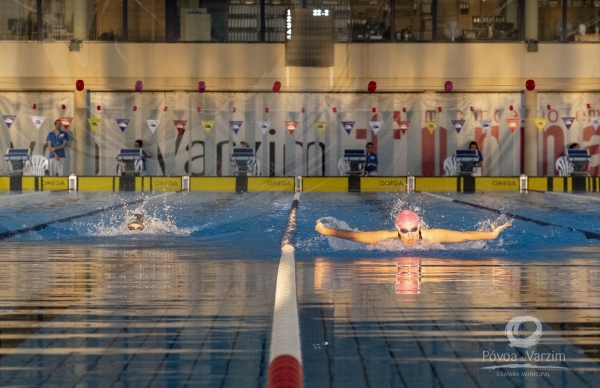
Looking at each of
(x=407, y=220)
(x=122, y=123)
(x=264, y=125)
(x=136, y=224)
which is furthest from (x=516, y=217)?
(x=122, y=123)

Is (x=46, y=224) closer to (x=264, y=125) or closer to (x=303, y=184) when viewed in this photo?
(x=303, y=184)

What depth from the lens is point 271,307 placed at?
464 centimetres

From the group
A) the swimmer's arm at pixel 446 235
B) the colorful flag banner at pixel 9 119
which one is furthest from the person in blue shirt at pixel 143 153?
the swimmer's arm at pixel 446 235

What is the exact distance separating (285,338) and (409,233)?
14.1 feet

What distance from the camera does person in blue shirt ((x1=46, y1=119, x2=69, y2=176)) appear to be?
2186 cm

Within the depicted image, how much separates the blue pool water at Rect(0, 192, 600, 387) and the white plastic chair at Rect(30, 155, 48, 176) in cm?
1281

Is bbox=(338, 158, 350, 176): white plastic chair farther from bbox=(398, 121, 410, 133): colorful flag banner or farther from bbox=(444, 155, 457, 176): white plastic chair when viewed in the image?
bbox=(444, 155, 457, 176): white plastic chair

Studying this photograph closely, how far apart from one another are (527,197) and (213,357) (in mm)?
14492

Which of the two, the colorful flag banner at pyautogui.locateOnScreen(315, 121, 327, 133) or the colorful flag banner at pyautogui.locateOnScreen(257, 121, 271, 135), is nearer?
the colorful flag banner at pyautogui.locateOnScreen(315, 121, 327, 133)

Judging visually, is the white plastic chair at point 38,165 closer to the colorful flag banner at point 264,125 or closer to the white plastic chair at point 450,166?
the colorful flag banner at point 264,125

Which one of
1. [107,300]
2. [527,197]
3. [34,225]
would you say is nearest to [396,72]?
[527,197]

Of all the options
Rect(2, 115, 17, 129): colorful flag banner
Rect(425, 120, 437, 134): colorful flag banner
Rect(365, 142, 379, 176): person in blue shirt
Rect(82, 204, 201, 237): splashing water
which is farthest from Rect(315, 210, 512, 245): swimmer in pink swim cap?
Rect(2, 115, 17, 129): colorful flag banner

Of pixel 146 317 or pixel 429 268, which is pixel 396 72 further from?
pixel 146 317

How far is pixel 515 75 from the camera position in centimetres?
2267
